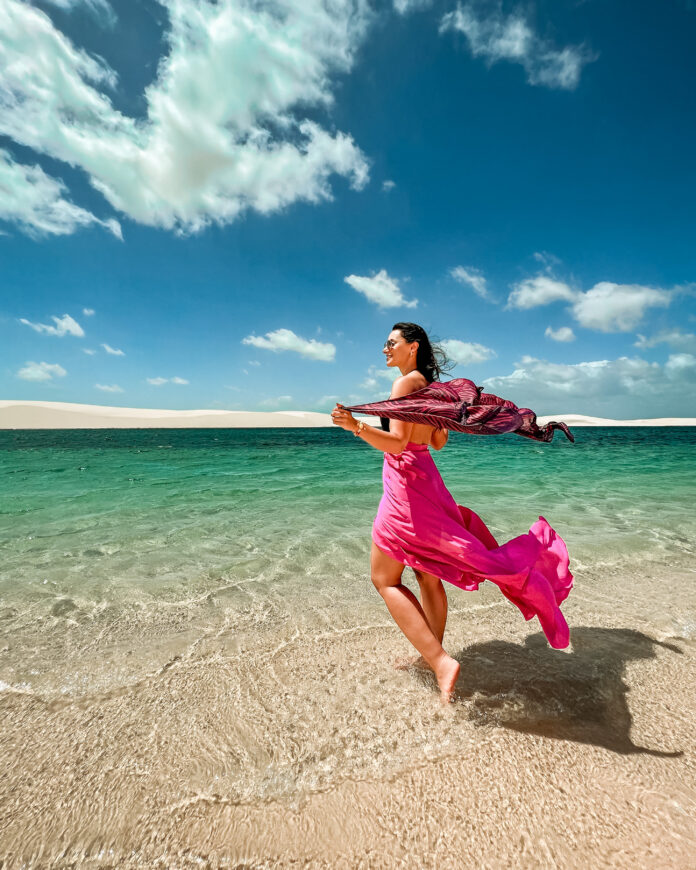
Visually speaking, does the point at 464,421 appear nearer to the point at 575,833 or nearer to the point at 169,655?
the point at 575,833

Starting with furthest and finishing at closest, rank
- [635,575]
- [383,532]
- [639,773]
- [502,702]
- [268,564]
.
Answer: [268,564] < [635,575] < [383,532] < [502,702] < [639,773]

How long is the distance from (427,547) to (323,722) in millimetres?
1206

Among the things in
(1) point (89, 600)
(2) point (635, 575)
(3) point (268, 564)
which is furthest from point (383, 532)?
(2) point (635, 575)

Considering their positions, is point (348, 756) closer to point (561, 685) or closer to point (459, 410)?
point (561, 685)

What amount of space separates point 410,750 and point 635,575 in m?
4.06

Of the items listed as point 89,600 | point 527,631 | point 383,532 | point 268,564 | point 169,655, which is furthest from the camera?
point 268,564

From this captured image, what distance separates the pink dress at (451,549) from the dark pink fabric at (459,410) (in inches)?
12.7

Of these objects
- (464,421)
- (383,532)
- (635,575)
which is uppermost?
(464,421)

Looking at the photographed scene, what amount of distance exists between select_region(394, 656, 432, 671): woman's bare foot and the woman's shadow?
0.26 m

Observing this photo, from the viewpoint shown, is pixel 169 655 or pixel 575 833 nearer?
pixel 575 833

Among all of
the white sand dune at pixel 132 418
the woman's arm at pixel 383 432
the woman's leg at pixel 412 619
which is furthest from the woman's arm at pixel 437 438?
the white sand dune at pixel 132 418

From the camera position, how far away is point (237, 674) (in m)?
2.71

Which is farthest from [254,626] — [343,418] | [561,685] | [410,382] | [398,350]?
[398,350]

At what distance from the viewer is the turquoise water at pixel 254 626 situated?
81.9 inches
